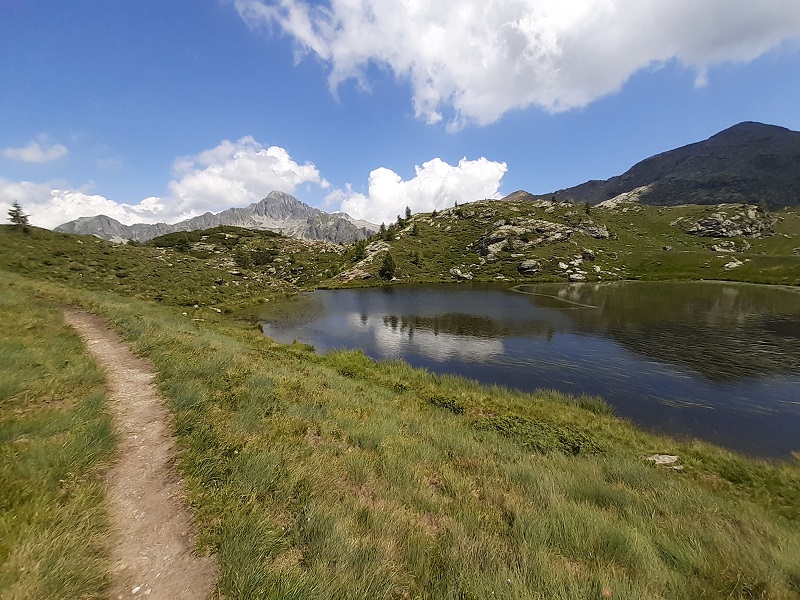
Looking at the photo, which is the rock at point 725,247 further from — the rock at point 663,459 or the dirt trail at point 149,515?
the dirt trail at point 149,515

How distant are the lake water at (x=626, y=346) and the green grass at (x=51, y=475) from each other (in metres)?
26.7

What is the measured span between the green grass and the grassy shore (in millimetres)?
695

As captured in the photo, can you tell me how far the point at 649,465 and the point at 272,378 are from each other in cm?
1887

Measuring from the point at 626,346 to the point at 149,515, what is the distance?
4597 cm

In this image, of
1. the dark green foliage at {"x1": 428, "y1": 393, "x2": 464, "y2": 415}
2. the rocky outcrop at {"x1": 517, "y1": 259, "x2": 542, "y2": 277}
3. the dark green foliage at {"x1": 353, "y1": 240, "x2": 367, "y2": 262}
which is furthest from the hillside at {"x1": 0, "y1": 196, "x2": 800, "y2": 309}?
the dark green foliage at {"x1": 428, "y1": 393, "x2": 464, "y2": 415}

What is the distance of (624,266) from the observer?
13288 centimetres

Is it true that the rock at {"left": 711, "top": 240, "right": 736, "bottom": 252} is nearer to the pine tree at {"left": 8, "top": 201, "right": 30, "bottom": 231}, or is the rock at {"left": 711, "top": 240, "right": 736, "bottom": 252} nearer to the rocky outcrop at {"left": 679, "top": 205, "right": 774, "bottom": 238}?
the rocky outcrop at {"left": 679, "top": 205, "right": 774, "bottom": 238}

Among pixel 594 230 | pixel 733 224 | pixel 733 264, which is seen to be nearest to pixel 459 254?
pixel 594 230

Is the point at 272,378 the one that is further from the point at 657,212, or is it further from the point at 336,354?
the point at 657,212

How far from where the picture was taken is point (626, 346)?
40.0 m

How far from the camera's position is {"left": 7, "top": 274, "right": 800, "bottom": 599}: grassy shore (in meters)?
6.14

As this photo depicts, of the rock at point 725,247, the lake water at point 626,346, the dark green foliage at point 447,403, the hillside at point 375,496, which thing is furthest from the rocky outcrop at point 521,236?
the hillside at point 375,496

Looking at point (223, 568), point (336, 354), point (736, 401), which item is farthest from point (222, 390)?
point (736, 401)

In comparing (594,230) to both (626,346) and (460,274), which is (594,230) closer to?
(460,274)
